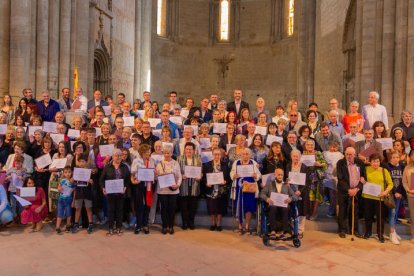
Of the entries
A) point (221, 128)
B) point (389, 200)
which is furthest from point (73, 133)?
point (389, 200)

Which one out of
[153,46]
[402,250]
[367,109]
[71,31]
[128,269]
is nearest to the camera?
[128,269]

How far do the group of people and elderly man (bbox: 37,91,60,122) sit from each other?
1150 millimetres

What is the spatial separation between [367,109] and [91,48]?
11.3 metres

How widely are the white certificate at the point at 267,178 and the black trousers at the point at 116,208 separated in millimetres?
2645

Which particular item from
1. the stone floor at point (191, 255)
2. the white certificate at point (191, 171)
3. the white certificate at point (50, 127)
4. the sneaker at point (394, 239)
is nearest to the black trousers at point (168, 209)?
the stone floor at point (191, 255)

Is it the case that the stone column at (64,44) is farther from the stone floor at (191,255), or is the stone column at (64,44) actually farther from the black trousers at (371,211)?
the black trousers at (371,211)

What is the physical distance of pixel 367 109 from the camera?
1034 cm

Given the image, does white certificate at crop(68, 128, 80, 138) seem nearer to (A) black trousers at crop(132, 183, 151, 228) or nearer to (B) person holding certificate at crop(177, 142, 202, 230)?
(A) black trousers at crop(132, 183, 151, 228)

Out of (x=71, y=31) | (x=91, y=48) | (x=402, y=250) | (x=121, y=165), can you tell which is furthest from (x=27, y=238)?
(x=91, y=48)

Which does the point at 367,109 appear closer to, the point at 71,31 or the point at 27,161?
the point at 27,161

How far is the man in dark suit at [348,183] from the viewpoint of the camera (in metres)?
8.22

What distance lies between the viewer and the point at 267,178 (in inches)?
315

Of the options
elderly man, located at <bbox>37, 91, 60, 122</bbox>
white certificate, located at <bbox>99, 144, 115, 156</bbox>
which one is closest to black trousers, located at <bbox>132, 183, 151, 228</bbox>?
white certificate, located at <bbox>99, 144, 115, 156</bbox>

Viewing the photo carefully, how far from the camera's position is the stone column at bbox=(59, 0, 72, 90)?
15242 millimetres
